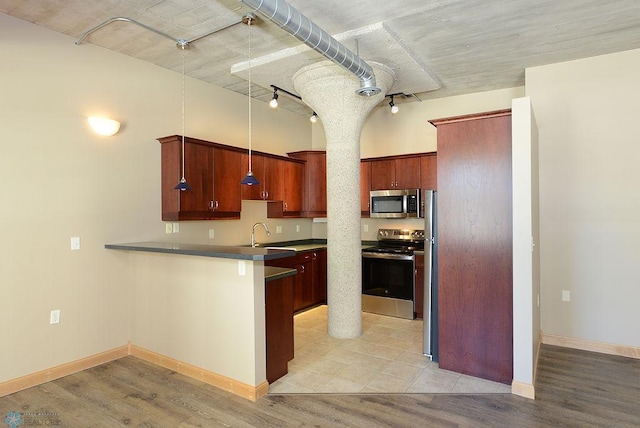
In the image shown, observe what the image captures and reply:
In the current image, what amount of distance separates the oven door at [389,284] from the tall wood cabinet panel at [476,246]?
65.0 inches

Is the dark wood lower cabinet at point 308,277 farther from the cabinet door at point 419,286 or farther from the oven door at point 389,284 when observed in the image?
the cabinet door at point 419,286

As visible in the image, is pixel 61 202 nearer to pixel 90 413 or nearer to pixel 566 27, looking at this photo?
pixel 90 413

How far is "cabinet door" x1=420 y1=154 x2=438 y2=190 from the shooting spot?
17.6 feet

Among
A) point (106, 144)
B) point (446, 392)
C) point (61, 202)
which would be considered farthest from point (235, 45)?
point (446, 392)

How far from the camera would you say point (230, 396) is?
298cm

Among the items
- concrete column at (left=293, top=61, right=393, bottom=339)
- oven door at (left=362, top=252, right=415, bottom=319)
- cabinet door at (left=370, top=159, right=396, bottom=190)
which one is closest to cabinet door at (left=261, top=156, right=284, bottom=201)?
concrete column at (left=293, top=61, right=393, bottom=339)

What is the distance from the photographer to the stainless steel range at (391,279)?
507 cm

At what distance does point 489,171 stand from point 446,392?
6.03ft

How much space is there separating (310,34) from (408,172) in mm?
3223

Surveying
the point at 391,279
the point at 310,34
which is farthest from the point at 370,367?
the point at 310,34

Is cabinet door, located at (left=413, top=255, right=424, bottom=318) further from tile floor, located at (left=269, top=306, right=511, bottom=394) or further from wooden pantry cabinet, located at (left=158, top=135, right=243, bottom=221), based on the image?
wooden pantry cabinet, located at (left=158, top=135, right=243, bottom=221)

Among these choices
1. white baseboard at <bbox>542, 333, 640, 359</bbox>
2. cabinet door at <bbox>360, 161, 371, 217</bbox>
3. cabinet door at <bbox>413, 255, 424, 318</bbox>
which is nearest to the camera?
white baseboard at <bbox>542, 333, 640, 359</bbox>

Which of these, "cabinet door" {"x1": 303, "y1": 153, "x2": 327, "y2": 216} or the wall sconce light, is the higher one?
the wall sconce light

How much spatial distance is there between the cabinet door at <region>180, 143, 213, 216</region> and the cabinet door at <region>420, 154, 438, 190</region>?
9.73ft
